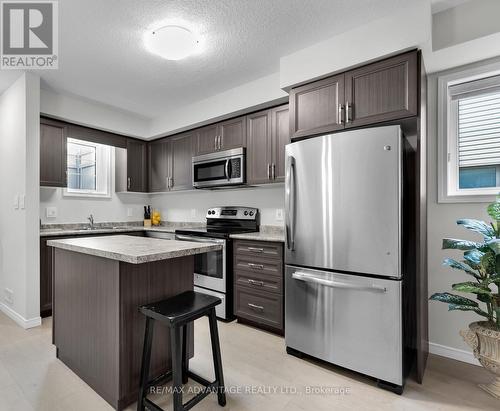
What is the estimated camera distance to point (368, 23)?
2.15m

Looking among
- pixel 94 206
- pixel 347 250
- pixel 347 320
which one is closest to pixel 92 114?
pixel 94 206

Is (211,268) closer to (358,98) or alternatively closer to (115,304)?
(115,304)

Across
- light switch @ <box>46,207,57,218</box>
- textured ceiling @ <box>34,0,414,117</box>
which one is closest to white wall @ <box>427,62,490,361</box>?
textured ceiling @ <box>34,0,414,117</box>

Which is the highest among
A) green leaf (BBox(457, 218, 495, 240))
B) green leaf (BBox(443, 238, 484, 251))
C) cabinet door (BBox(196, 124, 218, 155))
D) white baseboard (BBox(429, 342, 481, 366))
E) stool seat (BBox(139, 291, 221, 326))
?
cabinet door (BBox(196, 124, 218, 155))

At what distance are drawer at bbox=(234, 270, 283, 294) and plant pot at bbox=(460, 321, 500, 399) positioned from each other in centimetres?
140

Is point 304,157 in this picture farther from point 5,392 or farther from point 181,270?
point 5,392

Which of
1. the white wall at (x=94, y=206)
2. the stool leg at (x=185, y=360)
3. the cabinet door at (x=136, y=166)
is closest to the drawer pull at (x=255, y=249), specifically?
the stool leg at (x=185, y=360)

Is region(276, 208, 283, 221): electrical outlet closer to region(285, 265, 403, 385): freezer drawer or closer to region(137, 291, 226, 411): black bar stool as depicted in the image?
region(285, 265, 403, 385): freezer drawer

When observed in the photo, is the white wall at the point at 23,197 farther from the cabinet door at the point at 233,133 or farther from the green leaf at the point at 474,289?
the green leaf at the point at 474,289

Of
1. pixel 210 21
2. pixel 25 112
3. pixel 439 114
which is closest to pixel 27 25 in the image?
pixel 25 112

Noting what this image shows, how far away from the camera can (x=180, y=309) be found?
4.97 feet

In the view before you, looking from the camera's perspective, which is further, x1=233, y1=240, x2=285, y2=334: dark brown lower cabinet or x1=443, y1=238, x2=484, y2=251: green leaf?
x1=233, y1=240, x2=285, y2=334: dark brown lower cabinet

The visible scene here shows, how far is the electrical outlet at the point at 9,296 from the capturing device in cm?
313

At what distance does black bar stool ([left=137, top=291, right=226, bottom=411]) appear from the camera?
4.60 ft
